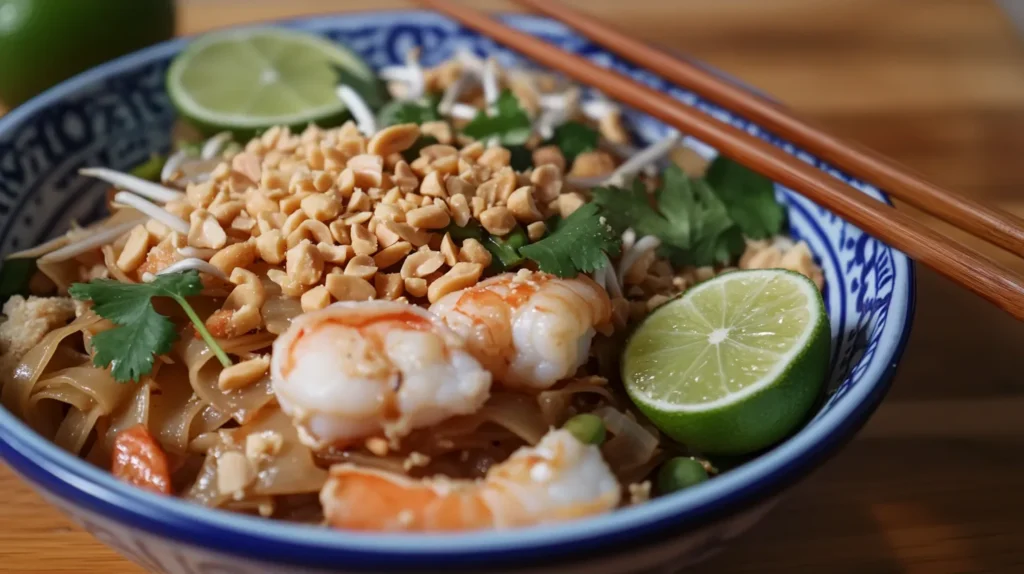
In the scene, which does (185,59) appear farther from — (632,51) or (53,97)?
(632,51)

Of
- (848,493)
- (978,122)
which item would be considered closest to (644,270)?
(848,493)

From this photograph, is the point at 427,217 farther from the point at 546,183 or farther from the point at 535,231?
the point at 546,183

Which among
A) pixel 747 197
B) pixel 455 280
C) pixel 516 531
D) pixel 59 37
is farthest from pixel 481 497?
A: pixel 59 37

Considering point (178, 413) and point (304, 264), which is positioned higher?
point (304, 264)

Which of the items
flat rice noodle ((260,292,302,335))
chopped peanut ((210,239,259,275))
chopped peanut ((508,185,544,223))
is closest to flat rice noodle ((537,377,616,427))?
chopped peanut ((508,185,544,223))

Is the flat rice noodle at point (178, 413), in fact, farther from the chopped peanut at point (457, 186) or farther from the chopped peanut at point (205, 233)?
the chopped peanut at point (457, 186)
